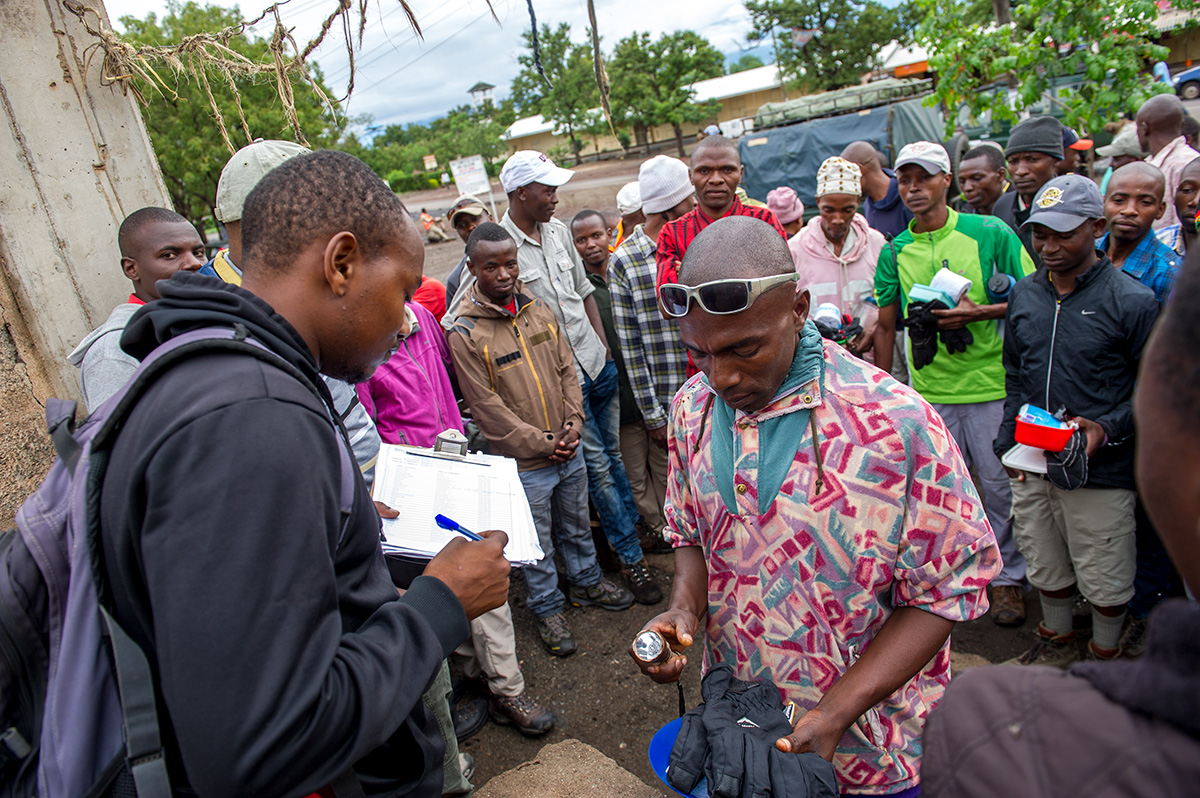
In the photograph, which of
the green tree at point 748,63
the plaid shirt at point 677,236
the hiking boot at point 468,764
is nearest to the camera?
the hiking boot at point 468,764

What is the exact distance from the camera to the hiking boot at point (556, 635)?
386 cm

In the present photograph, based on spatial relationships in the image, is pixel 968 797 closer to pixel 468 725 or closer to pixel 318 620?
pixel 318 620

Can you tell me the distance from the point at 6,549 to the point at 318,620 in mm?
541

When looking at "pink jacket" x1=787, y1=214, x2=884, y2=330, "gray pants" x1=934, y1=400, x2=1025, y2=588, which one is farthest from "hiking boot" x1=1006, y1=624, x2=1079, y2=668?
"pink jacket" x1=787, y1=214, x2=884, y2=330

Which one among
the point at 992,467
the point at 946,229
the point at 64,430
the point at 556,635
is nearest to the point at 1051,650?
the point at 992,467

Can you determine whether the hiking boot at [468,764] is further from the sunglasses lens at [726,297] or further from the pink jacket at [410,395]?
the sunglasses lens at [726,297]

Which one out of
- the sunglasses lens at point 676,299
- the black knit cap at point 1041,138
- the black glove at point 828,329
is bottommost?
the black glove at point 828,329

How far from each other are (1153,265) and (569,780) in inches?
140

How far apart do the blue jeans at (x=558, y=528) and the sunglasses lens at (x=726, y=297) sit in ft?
7.65

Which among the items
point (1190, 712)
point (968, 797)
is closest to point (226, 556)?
point (968, 797)

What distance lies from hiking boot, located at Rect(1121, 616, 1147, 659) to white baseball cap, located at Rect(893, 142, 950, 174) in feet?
8.22

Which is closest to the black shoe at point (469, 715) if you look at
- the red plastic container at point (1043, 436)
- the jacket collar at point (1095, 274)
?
the red plastic container at point (1043, 436)

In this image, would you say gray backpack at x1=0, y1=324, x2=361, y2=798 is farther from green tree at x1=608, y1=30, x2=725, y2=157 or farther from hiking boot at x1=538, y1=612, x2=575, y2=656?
green tree at x1=608, y1=30, x2=725, y2=157

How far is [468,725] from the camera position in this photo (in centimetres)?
341
